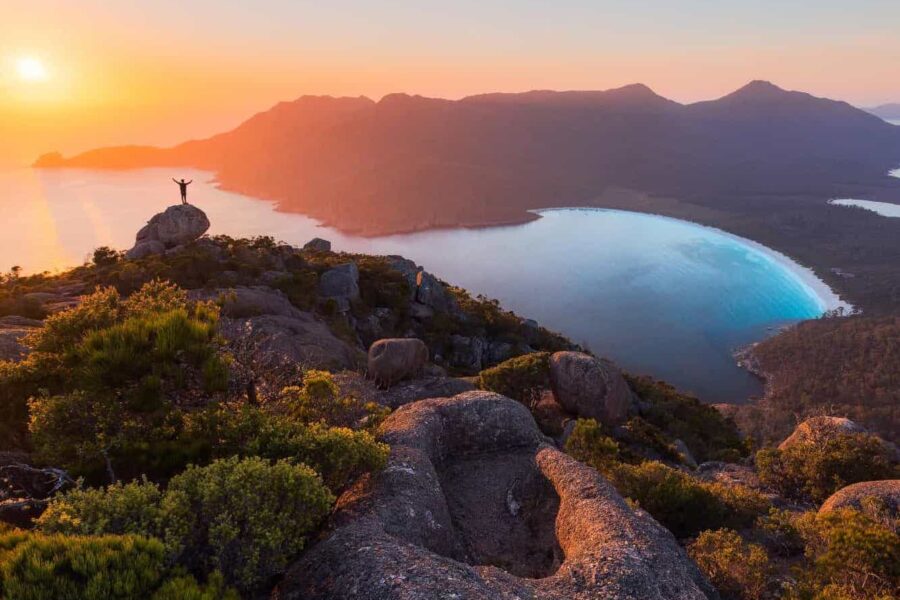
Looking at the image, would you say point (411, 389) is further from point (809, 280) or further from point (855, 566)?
point (809, 280)

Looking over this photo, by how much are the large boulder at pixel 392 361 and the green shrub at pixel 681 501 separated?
47.9 feet

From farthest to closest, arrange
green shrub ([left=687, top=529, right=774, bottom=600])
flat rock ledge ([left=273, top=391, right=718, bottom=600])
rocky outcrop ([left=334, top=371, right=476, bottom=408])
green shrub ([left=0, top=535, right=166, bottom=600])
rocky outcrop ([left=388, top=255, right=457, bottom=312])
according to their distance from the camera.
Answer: rocky outcrop ([left=388, top=255, right=457, bottom=312]), rocky outcrop ([left=334, top=371, right=476, bottom=408]), green shrub ([left=687, top=529, right=774, bottom=600]), flat rock ledge ([left=273, top=391, right=718, bottom=600]), green shrub ([left=0, top=535, right=166, bottom=600])

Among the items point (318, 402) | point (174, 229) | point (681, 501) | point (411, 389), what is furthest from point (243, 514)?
point (174, 229)

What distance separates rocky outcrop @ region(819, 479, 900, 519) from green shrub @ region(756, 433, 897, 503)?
3.79 metres

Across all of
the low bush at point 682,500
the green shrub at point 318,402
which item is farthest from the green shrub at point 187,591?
the low bush at point 682,500

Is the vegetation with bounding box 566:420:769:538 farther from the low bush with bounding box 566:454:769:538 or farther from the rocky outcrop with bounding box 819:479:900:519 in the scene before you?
the rocky outcrop with bounding box 819:479:900:519

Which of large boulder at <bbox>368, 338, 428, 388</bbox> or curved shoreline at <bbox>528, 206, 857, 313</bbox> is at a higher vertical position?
large boulder at <bbox>368, 338, 428, 388</bbox>

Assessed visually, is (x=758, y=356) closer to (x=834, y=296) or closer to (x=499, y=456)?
(x=834, y=296)

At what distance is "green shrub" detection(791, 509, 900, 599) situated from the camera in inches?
394

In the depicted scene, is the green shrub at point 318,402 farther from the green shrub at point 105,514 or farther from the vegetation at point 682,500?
the vegetation at point 682,500

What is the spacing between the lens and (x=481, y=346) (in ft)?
157

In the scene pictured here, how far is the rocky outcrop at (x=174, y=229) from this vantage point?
44344 mm

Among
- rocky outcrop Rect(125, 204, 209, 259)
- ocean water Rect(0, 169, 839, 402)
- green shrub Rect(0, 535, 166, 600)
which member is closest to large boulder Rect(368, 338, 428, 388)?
green shrub Rect(0, 535, 166, 600)

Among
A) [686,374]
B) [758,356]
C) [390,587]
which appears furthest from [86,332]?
[758,356]
